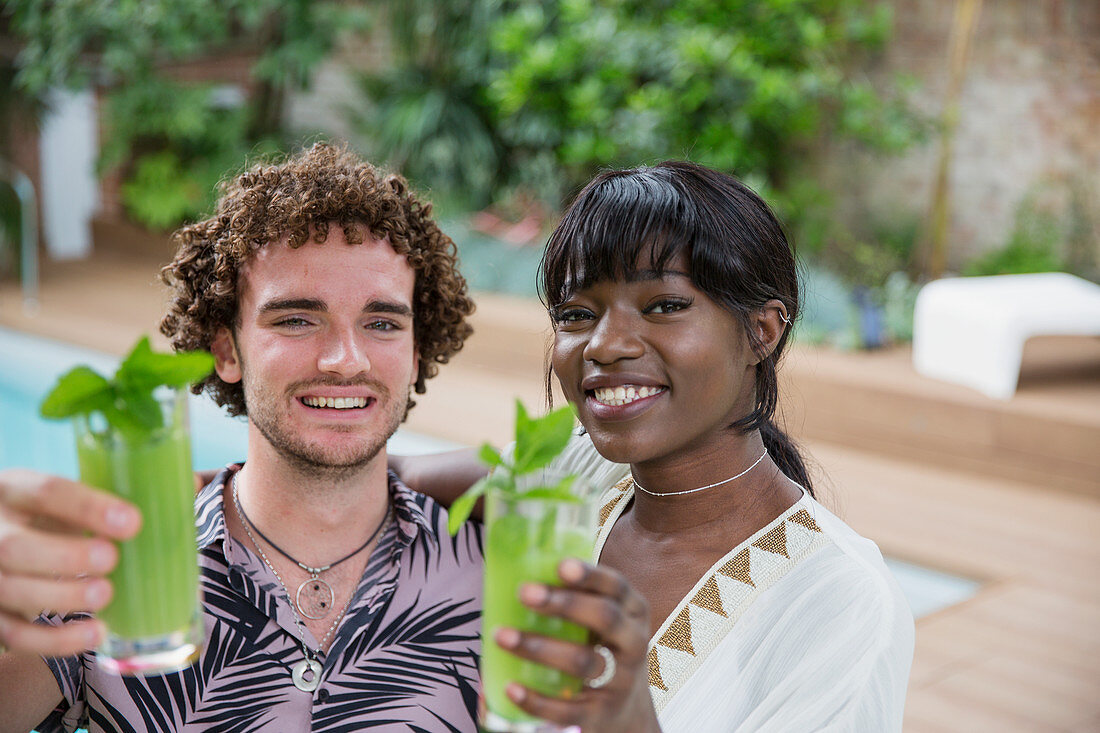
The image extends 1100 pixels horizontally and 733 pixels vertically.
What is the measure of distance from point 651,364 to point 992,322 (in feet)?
14.8

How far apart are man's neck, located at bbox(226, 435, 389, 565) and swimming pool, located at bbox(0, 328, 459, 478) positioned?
3701mm

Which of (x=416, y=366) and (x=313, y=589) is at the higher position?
(x=416, y=366)

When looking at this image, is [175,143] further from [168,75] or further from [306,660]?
[306,660]

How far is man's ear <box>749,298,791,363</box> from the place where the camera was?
6.02ft

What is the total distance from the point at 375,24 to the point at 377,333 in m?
9.79

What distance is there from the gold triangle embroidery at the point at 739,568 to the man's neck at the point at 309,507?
64 centimetres

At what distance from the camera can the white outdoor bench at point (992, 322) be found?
5.58 meters

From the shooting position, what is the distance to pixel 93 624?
1.05 metres

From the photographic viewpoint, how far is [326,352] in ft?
5.88

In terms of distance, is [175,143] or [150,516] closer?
[150,516]

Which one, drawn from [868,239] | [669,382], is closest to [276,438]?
[669,382]

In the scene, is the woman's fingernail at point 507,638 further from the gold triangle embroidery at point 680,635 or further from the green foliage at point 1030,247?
the green foliage at point 1030,247

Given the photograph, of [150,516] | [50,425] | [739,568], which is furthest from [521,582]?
[50,425]

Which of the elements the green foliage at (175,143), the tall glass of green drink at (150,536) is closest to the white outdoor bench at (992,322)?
the tall glass of green drink at (150,536)
